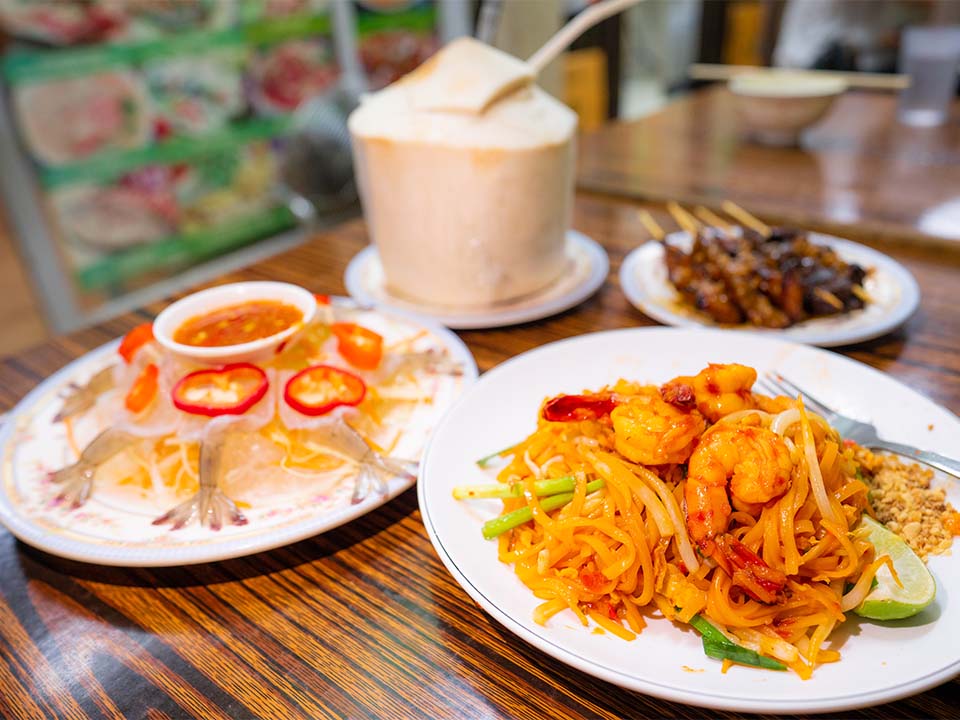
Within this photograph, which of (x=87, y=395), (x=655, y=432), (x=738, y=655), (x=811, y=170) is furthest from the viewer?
(x=811, y=170)

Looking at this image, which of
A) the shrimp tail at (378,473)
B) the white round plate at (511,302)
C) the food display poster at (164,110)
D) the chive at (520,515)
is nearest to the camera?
the chive at (520,515)

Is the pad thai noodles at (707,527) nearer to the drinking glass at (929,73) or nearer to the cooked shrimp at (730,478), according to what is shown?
the cooked shrimp at (730,478)

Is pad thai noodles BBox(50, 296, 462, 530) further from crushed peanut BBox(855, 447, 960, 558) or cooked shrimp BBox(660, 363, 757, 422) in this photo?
crushed peanut BBox(855, 447, 960, 558)

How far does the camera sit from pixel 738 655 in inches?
31.5

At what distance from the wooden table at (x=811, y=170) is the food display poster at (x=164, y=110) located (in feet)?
7.61

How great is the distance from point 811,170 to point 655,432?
233cm

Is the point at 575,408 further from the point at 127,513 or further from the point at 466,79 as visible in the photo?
the point at 466,79

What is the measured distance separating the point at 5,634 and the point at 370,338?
0.76 metres

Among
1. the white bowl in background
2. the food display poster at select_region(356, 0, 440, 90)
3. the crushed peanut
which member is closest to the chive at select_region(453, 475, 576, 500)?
the crushed peanut

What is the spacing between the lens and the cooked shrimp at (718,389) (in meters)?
1.00

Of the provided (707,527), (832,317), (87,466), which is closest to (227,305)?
(87,466)

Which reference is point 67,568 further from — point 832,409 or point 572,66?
point 572,66

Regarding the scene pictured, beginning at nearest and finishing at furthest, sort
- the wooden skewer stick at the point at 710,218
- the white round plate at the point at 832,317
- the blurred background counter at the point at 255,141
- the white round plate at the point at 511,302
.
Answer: the white round plate at the point at 832,317 → the white round plate at the point at 511,302 → the wooden skewer stick at the point at 710,218 → the blurred background counter at the point at 255,141

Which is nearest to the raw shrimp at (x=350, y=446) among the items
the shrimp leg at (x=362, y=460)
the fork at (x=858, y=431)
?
the shrimp leg at (x=362, y=460)
